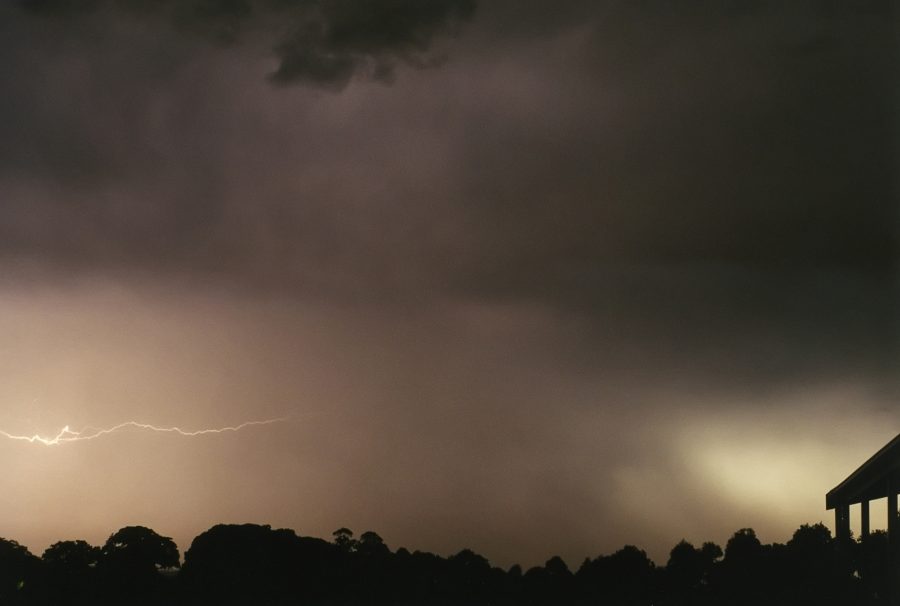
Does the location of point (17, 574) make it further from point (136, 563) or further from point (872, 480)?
point (872, 480)

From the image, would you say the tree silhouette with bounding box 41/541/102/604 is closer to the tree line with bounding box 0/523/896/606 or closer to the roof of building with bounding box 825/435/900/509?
the tree line with bounding box 0/523/896/606

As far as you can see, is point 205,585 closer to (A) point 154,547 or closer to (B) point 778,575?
(A) point 154,547

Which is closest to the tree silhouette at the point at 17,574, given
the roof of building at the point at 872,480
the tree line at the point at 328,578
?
the tree line at the point at 328,578

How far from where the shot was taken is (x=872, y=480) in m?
17.2

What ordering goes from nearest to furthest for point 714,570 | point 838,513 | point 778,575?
point 838,513
point 778,575
point 714,570

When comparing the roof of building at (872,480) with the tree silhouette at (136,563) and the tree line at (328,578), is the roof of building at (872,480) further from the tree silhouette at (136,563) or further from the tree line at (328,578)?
the tree silhouette at (136,563)

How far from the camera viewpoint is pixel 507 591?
31703 millimetres

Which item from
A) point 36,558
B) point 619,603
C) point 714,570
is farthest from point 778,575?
point 36,558

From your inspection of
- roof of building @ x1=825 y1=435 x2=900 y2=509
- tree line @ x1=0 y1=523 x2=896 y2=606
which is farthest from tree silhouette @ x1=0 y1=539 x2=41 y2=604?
roof of building @ x1=825 y1=435 x2=900 y2=509

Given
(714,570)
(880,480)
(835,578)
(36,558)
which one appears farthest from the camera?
(36,558)

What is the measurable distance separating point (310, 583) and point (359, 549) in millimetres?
2879

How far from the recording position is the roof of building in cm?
1533

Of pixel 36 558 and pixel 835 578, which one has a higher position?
pixel 835 578

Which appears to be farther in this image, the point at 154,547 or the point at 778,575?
the point at 154,547
